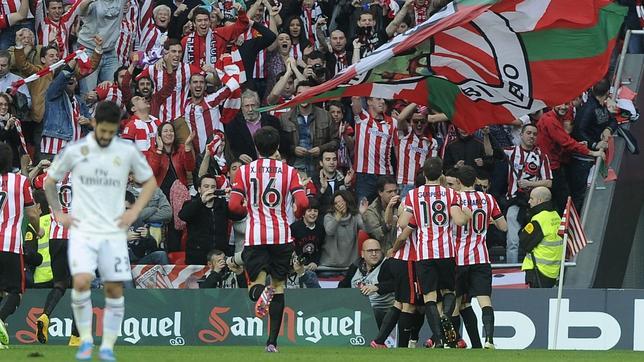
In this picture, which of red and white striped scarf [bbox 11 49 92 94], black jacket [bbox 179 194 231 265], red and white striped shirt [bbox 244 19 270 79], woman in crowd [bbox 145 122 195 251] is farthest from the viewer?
red and white striped shirt [bbox 244 19 270 79]

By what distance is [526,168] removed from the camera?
20719mm

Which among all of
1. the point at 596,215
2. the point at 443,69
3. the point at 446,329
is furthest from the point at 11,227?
the point at 596,215

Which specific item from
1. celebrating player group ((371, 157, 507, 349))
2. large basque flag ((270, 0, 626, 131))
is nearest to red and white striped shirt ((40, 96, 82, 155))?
large basque flag ((270, 0, 626, 131))

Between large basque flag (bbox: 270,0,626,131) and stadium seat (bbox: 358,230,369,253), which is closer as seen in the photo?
large basque flag (bbox: 270,0,626,131)

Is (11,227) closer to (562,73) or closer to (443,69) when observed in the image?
(443,69)

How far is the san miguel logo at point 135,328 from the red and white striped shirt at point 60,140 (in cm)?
279

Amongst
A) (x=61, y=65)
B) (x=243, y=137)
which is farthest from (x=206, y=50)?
(x=61, y=65)

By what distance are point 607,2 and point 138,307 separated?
7249 millimetres

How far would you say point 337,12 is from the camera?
23.2 meters

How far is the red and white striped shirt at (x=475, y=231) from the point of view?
1662 centimetres

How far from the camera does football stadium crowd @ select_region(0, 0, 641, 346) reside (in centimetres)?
1945

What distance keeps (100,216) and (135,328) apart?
312 inches

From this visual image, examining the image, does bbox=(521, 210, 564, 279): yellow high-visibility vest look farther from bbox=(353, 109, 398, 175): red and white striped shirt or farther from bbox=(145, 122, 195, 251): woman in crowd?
bbox=(145, 122, 195, 251): woman in crowd

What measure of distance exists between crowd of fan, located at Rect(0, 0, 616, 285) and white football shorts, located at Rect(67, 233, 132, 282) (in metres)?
7.63
